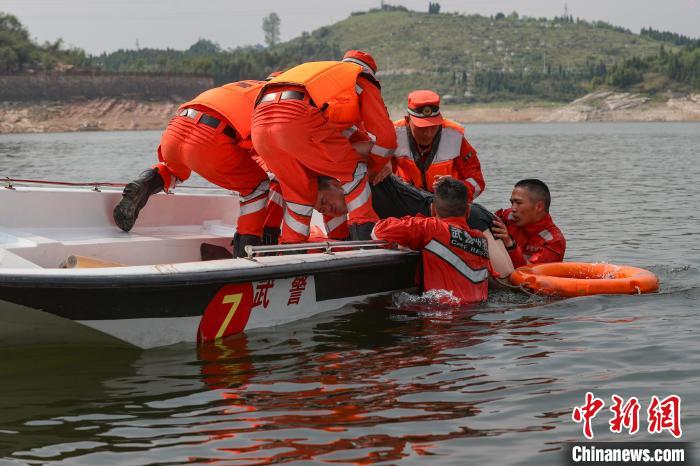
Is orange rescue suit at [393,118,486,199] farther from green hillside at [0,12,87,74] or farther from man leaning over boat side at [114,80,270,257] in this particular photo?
green hillside at [0,12,87,74]

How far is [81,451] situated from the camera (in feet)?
15.2

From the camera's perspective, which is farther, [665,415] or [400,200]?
[400,200]

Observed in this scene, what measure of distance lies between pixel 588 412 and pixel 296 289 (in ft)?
7.43

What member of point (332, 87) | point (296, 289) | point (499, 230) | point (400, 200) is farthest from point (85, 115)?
point (296, 289)

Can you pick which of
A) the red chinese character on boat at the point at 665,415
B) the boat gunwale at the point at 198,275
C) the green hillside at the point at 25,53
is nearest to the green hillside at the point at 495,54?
the green hillside at the point at 25,53

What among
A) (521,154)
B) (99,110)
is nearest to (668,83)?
(99,110)

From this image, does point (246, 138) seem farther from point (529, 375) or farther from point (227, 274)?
point (529, 375)

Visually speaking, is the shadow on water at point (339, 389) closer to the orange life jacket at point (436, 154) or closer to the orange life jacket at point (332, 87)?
the orange life jacket at point (436, 154)

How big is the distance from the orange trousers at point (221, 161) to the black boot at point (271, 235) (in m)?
0.22

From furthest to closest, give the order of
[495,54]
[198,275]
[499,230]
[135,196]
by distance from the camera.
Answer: [495,54] < [135,196] < [499,230] < [198,275]

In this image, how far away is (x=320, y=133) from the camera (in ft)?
22.0

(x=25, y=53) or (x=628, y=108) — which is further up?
(x=25, y=53)

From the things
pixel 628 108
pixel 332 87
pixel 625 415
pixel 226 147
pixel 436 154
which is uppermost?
pixel 332 87

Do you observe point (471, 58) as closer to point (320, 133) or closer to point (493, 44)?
point (493, 44)
